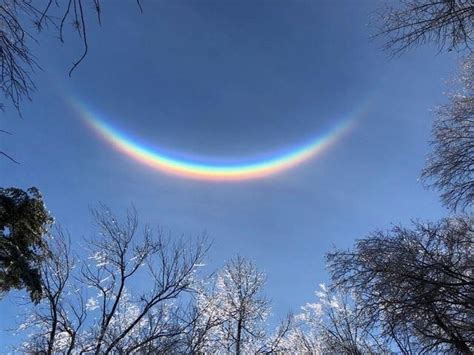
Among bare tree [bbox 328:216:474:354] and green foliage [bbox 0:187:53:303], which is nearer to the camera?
bare tree [bbox 328:216:474:354]

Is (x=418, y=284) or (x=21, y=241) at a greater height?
(x=21, y=241)

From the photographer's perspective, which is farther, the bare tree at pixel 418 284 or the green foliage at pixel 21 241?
the green foliage at pixel 21 241

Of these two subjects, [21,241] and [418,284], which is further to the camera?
[21,241]

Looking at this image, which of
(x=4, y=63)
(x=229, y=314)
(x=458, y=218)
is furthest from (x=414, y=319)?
(x=229, y=314)

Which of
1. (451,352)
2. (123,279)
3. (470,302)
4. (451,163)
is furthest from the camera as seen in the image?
(123,279)

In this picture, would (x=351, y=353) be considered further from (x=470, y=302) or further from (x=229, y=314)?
(x=470, y=302)
